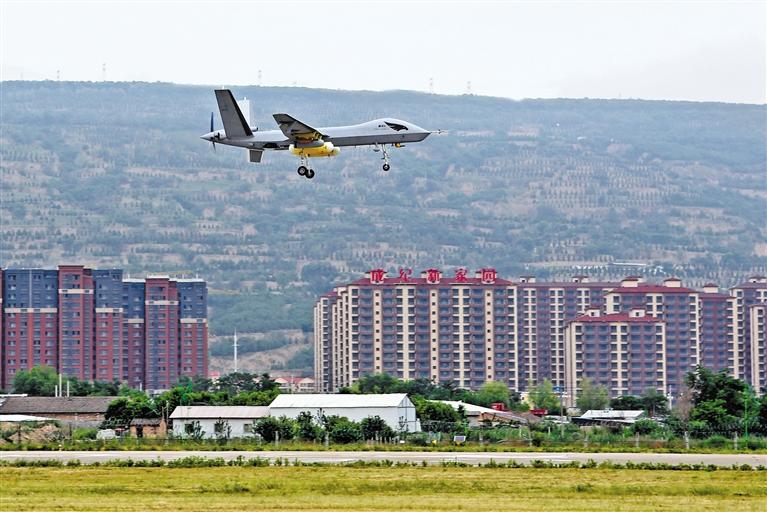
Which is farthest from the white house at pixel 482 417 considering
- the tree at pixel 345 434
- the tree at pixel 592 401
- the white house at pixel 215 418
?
the tree at pixel 592 401

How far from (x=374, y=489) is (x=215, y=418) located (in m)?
42.2

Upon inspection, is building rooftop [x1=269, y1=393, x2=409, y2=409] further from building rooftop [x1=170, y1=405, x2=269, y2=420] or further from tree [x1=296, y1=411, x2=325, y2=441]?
tree [x1=296, y1=411, x2=325, y2=441]

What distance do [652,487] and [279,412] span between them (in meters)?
45.9

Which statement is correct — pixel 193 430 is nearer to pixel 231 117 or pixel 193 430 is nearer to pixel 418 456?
pixel 418 456

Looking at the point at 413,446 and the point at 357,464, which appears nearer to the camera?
the point at 357,464

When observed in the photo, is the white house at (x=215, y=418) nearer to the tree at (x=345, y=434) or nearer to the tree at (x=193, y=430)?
the tree at (x=193, y=430)

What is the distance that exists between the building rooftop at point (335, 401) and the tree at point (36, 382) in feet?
252

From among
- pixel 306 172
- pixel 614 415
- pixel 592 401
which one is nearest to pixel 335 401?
pixel 614 415

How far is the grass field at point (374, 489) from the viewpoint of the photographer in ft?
154

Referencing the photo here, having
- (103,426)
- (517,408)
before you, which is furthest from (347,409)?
(517,408)

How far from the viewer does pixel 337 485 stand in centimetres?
5231

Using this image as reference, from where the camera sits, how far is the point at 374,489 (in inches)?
2028

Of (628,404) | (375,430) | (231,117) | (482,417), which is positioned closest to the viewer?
(231,117)

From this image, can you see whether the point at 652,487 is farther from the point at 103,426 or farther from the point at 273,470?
the point at 103,426
